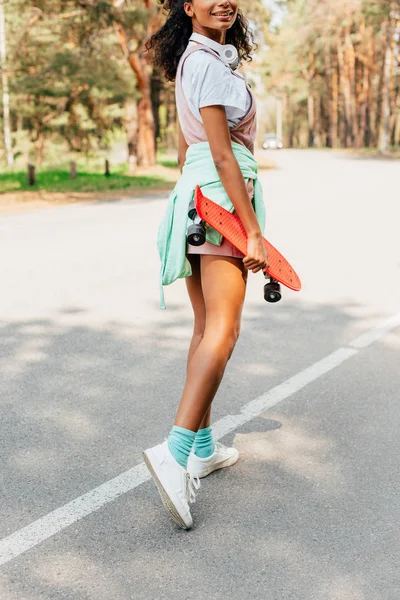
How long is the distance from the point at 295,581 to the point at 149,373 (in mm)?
2459

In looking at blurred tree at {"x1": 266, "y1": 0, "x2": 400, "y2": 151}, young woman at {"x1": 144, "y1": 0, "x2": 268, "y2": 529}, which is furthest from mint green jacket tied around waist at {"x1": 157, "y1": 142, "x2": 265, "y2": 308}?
blurred tree at {"x1": 266, "y1": 0, "x2": 400, "y2": 151}

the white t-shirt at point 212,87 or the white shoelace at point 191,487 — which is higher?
the white t-shirt at point 212,87

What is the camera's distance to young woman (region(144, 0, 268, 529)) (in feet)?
9.88

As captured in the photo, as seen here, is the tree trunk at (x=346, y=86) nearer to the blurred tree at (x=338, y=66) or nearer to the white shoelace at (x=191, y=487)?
the blurred tree at (x=338, y=66)

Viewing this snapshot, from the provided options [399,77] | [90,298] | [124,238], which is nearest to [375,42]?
[399,77]

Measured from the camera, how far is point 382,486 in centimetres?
348

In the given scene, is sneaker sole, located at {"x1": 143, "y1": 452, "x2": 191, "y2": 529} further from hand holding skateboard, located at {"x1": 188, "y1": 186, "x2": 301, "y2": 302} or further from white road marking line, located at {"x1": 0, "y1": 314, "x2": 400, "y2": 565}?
hand holding skateboard, located at {"x1": 188, "y1": 186, "x2": 301, "y2": 302}

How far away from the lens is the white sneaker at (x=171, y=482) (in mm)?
3002

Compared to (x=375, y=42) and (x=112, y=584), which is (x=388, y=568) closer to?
(x=112, y=584)

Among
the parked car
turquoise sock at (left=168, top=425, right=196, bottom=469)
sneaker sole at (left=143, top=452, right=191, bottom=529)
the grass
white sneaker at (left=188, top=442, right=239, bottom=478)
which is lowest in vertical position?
the parked car

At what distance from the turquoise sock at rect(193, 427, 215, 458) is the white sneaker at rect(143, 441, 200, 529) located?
0.45m

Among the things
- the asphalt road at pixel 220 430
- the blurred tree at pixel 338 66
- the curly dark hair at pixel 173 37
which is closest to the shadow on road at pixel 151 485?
the asphalt road at pixel 220 430

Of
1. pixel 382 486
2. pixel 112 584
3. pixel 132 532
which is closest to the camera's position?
pixel 112 584

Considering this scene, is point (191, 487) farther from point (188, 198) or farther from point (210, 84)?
point (210, 84)
